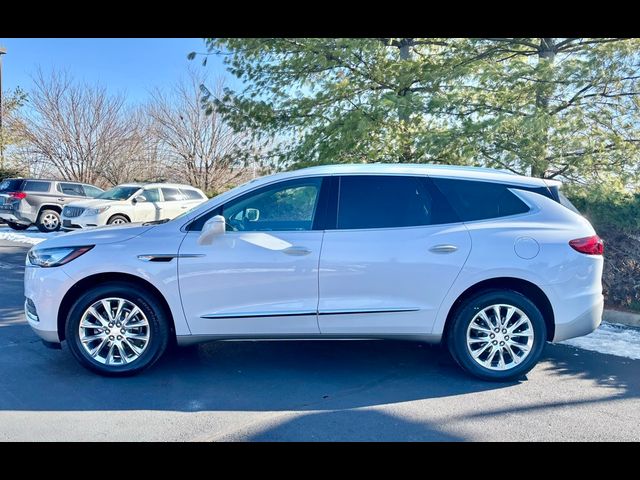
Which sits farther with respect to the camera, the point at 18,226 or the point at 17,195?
the point at 18,226

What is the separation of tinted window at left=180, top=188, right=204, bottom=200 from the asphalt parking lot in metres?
10.4

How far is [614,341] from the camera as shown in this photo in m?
5.59

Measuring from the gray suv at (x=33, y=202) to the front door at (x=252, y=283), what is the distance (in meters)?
13.3

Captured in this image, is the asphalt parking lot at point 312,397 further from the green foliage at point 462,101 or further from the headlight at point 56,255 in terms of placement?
the green foliage at point 462,101

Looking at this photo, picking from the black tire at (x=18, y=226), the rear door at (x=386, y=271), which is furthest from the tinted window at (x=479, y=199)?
the black tire at (x=18, y=226)

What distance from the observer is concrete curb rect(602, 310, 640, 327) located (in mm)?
6203

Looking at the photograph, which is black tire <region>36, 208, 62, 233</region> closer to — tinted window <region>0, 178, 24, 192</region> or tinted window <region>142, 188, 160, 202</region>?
tinted window <region>0, 178, 24, 192</region>

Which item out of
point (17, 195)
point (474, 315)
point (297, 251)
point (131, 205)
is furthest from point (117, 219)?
point (474, 315)

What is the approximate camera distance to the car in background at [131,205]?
13297mm

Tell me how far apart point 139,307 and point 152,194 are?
11200 millimetres

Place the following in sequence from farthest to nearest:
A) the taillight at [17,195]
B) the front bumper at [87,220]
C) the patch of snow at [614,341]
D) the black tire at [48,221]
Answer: the black tire at [48,221]
the taillight at [17,195]
the front bumper at [87,220]
the patch of snow at [614,341]

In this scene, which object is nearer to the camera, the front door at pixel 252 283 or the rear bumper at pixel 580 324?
the front door at pixel 252 283

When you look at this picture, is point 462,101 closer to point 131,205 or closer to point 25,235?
point 131,205
